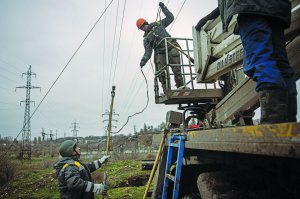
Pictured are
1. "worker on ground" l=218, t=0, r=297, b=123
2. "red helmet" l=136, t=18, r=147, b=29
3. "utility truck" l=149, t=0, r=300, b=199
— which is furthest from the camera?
"red helmet" l=136, t=18, r=147, b=29

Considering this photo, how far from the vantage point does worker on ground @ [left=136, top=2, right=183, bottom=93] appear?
7.12 meters

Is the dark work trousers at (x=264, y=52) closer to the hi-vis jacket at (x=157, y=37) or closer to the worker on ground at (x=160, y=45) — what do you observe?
the worker on ground at (x=160, y=45)

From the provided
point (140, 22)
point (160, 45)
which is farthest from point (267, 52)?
point (140, 22)

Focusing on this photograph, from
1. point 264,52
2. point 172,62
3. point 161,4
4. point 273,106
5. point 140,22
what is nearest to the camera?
point 273,106

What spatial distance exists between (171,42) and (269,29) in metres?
5.48

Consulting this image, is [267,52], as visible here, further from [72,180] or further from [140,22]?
[140,22]

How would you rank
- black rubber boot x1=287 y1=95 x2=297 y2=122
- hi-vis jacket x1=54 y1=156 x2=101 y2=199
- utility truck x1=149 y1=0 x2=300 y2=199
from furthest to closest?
1. hi-vis jacket x1=54 y1=156 x2=101 y2=199
2. black rubber boot x1=287 y1=95 x2=297 y2=122
3. utility truck x1=149 y1=0 x2=300 y2=199

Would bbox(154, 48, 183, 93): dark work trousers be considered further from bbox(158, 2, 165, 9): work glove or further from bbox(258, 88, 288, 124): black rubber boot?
bbox(258, 88, 288, 124): black rubber boot

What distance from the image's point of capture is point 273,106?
1.78 m

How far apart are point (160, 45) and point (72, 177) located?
4.68 metres

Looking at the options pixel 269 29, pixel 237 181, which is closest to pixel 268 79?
pixel 269 29

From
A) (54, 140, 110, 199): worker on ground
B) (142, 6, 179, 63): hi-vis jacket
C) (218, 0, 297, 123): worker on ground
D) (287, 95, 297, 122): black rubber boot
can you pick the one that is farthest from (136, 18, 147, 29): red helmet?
(287, 95, 297, 122): black rubber boot

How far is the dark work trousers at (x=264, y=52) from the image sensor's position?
6.15ft

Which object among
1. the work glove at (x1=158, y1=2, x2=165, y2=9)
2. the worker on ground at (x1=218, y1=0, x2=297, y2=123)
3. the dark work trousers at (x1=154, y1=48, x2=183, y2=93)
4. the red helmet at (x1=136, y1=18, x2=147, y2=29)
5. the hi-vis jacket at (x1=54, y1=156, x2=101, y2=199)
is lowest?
the hi-vis jacket at (x1=54, y1=156, x2=101, y2=199)
